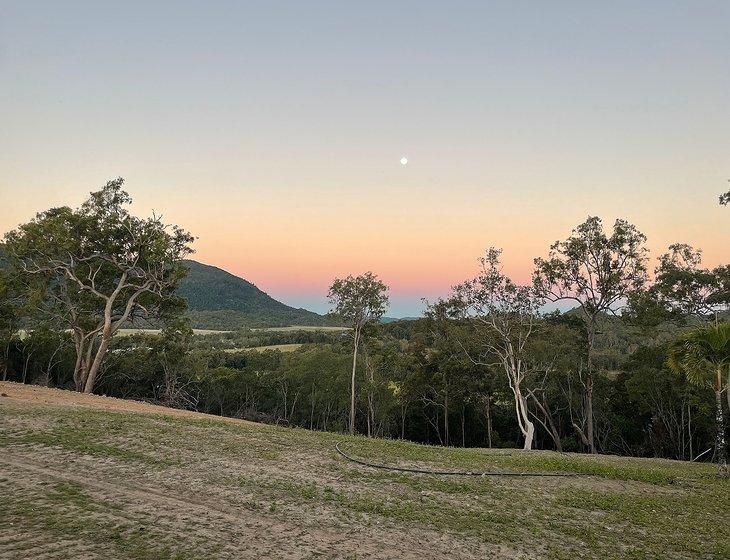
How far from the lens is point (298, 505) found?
893 centimetres

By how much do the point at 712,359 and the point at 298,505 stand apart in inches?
598

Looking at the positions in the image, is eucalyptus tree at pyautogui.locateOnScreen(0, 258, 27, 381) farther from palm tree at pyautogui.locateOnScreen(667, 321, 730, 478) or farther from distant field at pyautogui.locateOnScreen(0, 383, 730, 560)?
palm tree at pyautogui.locateOnScreen(667, 321, 730, 478)

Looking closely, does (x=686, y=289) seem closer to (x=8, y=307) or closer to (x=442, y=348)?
(x=442, y=348)

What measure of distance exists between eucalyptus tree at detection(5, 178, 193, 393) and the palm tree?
3139 cm

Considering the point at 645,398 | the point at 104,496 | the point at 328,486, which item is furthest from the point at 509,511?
the point at 645,398

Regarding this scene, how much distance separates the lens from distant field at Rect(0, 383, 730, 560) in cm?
677

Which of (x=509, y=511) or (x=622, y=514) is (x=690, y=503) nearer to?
(x=622, y=514)

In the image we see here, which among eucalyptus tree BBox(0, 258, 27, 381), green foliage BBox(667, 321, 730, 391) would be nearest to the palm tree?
green foliage BBox(667, 321, 730, 391)

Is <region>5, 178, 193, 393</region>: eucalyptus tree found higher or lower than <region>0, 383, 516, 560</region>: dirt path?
higher

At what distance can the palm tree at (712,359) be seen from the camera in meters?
15.0

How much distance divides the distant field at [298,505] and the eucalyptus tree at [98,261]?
19861 mm

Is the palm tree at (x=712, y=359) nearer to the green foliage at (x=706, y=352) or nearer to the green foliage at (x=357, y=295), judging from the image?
the green foliage at (x=706, y=352)

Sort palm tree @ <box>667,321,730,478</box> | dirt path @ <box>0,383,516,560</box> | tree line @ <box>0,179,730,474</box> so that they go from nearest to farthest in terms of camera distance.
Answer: dirt path @ <box>0,383,516,560</box>
palm tree @ <box>667,321,730,478</box>
tree line @ <box>0,179,730,474</box>

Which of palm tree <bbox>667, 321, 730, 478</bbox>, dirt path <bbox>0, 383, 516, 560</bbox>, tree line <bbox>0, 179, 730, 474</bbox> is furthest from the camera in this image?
tree line <bbox>0, 179, 730, 474</bbox>
